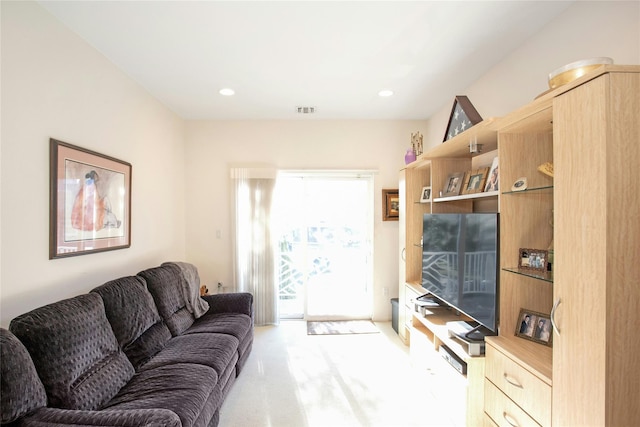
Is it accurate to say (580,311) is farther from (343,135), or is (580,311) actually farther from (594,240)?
(343,135)

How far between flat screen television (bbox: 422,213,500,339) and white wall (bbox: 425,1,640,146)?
1.02 m

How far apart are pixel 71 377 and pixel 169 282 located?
3.75ft

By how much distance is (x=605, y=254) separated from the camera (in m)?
1.01

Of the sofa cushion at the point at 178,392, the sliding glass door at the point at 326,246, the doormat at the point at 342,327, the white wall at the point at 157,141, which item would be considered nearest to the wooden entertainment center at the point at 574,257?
the white wall at the point at 157,141

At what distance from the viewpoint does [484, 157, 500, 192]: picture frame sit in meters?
1.88

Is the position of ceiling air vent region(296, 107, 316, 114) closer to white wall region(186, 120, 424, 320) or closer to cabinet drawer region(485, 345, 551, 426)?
white wall region(186, 120, 424, 320)

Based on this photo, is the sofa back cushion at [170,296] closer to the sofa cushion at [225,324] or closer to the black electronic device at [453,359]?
the sofa cushion at [225,324]

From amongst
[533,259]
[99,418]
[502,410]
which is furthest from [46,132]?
[502,410]

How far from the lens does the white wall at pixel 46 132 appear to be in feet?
5.03

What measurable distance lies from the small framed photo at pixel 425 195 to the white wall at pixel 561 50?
2.81 ft

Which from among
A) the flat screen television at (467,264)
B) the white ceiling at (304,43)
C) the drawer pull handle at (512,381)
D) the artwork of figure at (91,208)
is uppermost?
the white ceiling at (304,43)

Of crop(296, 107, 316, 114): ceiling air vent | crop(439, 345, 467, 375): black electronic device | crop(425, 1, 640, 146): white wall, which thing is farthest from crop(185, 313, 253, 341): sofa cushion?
crop(425, 1, 640, 146): white wall

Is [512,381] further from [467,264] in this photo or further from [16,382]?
[16,382]

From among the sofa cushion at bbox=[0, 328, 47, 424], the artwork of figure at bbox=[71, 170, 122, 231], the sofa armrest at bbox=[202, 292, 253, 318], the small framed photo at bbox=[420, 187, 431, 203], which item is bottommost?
the sofa armrest at bbox=[202, 292, 253, 318]
